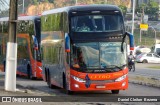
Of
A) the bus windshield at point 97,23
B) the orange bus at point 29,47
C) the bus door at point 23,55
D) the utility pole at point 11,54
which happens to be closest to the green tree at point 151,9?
the bus door at point 23,55

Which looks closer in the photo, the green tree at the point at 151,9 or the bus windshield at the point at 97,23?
the bus windshield at the point at 97,23

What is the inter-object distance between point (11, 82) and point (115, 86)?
391cm

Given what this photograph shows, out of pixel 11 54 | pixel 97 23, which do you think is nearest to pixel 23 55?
pixel 11 54

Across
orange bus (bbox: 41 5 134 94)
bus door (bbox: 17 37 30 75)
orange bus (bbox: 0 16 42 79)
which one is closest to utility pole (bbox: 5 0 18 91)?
orange bus (bbox: 41 5 134 94)

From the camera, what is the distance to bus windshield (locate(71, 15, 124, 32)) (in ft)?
70.0

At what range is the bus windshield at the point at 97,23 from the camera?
2133 centimetres

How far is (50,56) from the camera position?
2509 cm

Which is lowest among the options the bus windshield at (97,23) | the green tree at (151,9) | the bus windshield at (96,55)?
the green tree at (151,9)

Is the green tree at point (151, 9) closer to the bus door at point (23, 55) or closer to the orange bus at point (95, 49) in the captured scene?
the bus door at point (23, 55)

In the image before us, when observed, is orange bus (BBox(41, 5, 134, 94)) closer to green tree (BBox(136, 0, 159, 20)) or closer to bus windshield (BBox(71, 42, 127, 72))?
bus windshield (BBox(71, 42, 127, 72))

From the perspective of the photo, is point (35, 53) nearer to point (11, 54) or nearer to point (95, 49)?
point (11, 54)

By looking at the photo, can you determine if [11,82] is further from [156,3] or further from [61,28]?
[156,3]

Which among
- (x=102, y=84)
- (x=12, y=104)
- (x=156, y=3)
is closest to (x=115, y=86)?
(x=102, y=84)

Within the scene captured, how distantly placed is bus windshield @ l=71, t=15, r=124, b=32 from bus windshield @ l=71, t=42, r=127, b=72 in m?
0.59
